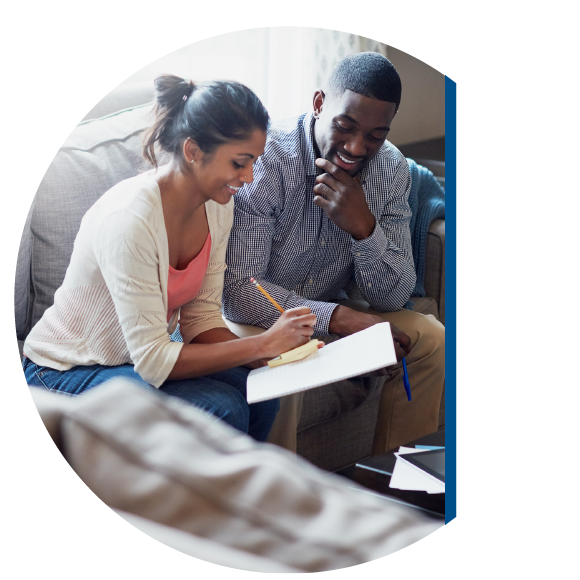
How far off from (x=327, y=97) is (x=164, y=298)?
0.47 m

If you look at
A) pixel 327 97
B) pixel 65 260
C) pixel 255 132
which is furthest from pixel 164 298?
pixel 327 97

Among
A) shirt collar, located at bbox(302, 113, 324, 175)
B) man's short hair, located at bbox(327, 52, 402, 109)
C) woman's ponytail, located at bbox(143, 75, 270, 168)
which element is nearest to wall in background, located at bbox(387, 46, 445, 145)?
man's short hair, located at bbox(327, 52, 402, 109)

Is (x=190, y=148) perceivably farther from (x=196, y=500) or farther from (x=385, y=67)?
(x=196, y=500)

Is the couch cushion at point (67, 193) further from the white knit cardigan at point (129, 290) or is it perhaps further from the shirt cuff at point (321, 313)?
the shirt cuff at point (321, 313)

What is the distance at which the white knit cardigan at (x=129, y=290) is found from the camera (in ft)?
3.85

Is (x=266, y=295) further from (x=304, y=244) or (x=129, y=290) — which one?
(x=129, y=290)

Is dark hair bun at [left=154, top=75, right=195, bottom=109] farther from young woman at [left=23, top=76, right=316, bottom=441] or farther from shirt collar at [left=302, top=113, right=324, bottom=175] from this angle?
shirt collar at [left=302, top=113, right=324, bottom=175]

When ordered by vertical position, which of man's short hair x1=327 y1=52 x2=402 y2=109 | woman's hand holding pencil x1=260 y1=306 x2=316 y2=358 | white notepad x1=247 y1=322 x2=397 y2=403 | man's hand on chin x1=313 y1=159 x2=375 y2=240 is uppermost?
man's short hair x1=327 y1=52 x2=402 y2=109

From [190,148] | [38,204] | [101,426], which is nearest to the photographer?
[101,426]

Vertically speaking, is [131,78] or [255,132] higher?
[131,78]

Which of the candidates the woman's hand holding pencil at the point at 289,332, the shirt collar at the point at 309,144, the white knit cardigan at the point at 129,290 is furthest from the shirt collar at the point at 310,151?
the woman's hand holding pencil at the point at 289,332

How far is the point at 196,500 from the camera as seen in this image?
1006 millimetres

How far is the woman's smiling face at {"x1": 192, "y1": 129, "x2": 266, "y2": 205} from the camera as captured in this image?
118 centimetres

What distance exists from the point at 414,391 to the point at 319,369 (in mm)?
193
